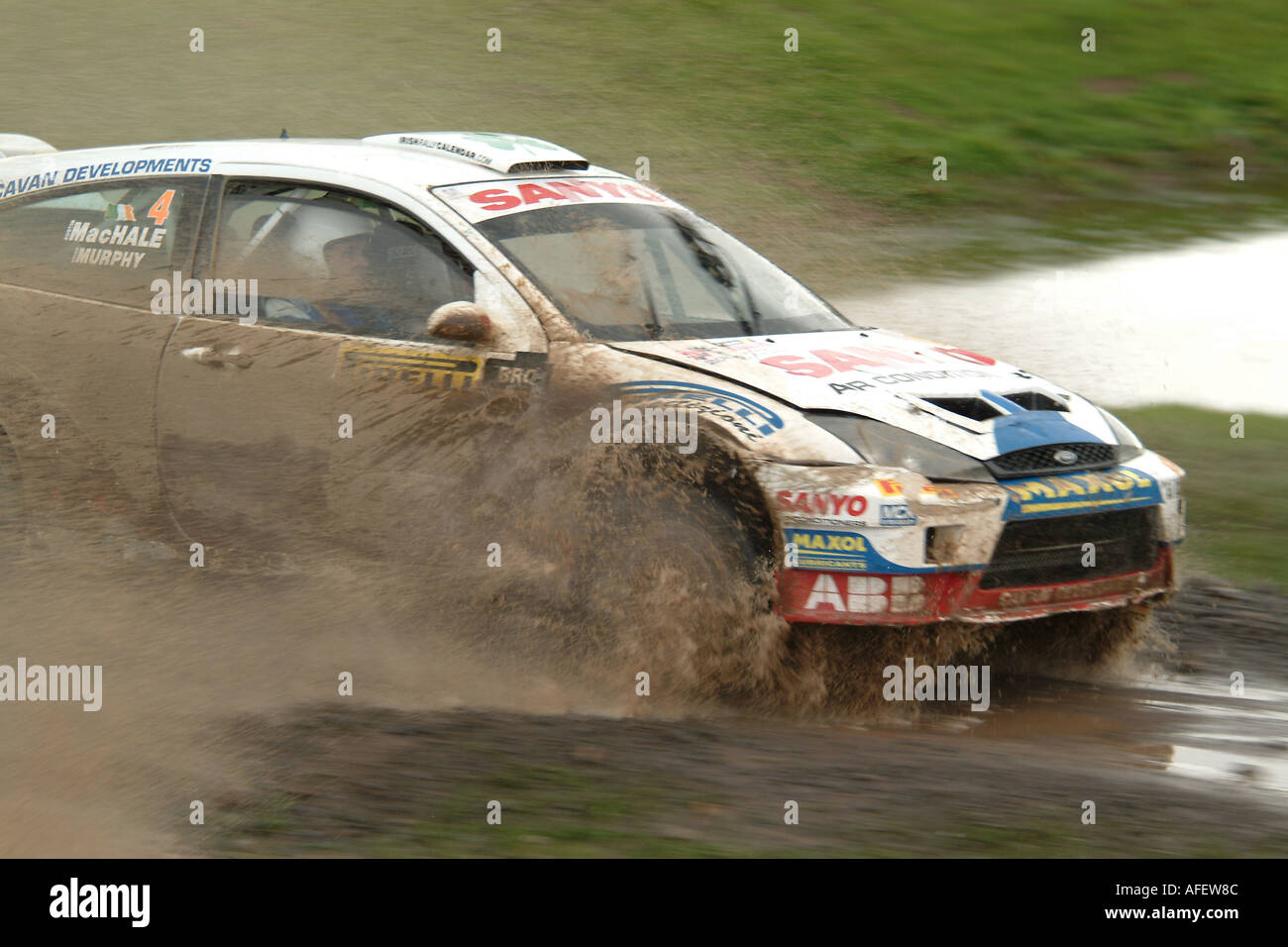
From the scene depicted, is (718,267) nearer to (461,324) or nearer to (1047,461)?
(461,324)

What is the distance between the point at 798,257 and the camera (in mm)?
13289

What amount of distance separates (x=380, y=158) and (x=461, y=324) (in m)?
1.02

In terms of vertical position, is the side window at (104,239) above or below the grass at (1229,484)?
above

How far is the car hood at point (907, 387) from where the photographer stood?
505 cm

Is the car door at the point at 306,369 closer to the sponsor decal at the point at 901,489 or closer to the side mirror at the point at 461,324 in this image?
the side mirror at the point at 461,324

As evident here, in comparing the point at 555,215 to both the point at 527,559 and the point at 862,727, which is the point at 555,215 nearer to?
the point at 527,559

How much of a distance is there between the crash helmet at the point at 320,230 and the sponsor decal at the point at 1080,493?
8.41ft

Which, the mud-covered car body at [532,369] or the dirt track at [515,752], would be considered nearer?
the dirt track at [515,752]

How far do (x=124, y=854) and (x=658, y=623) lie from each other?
1.81 metres

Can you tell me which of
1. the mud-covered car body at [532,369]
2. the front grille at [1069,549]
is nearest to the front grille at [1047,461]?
the mud-covered car body at [532,369]

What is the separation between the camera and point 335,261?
18.8ft

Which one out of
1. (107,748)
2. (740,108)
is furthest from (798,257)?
(107,748)

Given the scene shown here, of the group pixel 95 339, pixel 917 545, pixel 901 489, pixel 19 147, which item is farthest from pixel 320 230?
pixel 917 545

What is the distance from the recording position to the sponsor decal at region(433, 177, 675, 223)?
5.70 meters
